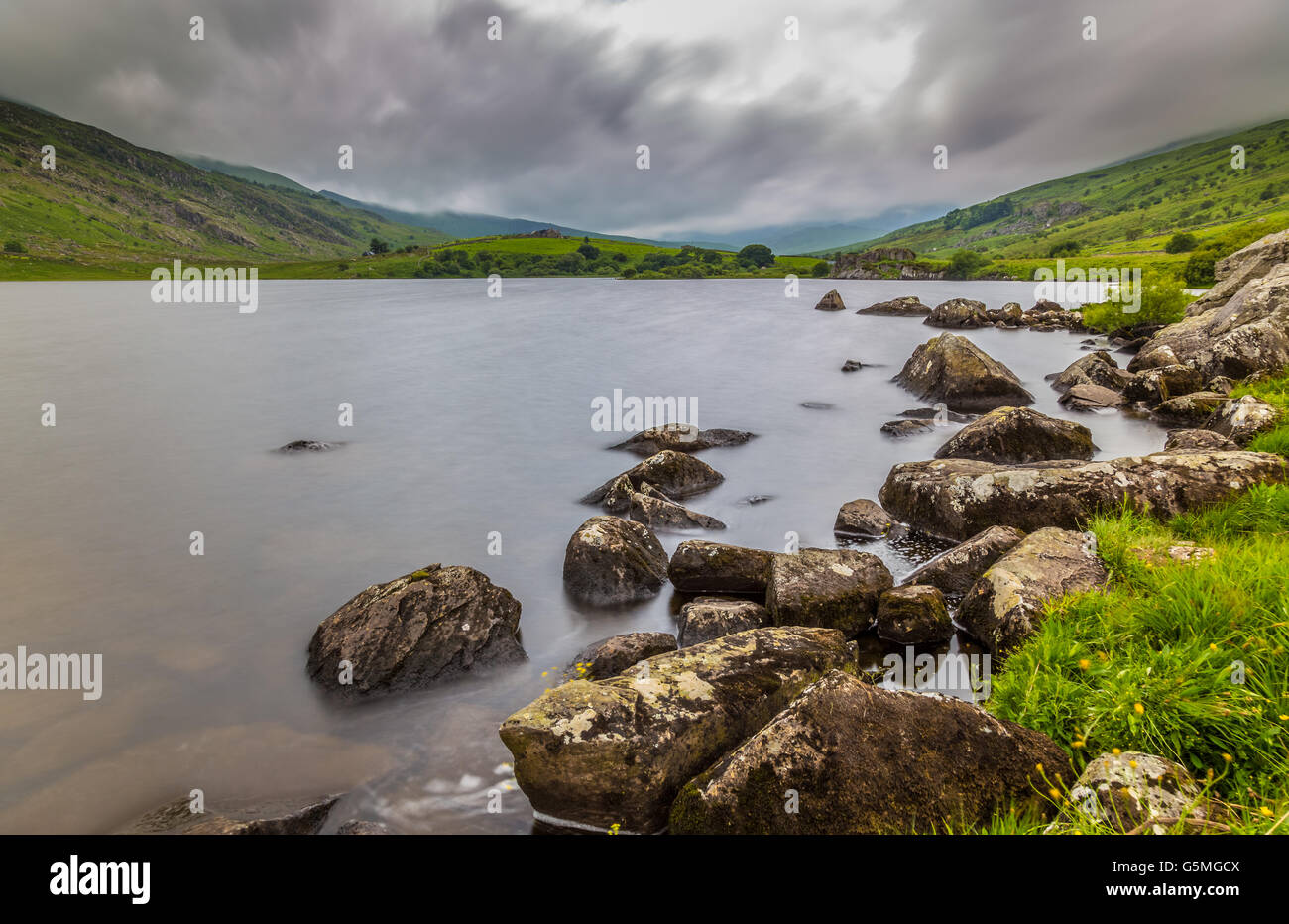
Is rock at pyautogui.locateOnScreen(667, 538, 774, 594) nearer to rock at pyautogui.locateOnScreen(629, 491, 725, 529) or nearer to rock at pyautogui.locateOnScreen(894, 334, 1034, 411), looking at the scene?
rock at pyautogui.locateOnScreen(629, 491, 725, 529)

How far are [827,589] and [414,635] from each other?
6.64 m

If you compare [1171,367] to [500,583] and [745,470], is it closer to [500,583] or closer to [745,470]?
[745,470]

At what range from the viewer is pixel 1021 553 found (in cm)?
1027

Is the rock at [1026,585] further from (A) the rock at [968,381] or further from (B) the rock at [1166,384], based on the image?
(B) the rock at [1166,384]

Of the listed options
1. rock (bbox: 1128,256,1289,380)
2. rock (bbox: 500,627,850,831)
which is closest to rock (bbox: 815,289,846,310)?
rock (bbox: 1128,256,1289,380)

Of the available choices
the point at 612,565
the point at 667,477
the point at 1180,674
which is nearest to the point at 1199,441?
the point at 1180,674

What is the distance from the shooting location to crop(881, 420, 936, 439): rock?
24.4 meters

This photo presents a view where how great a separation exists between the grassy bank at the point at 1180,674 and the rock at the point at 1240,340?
1979 cm

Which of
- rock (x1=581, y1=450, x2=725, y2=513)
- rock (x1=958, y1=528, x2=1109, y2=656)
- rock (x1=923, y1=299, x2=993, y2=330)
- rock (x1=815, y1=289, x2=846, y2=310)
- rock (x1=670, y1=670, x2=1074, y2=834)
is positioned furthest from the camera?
rock (x1=815, y1=289, x2=846, y2=310)

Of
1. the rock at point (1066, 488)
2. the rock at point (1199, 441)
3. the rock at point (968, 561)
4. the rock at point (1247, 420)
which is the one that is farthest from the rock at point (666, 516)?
the rock at point (1247, 420)

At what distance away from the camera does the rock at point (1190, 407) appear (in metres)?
22.7

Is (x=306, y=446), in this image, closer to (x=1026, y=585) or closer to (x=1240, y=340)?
(x=1026, y=585)

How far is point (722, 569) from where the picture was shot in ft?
42.7

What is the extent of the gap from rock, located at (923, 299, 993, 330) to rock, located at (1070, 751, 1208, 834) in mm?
63716
